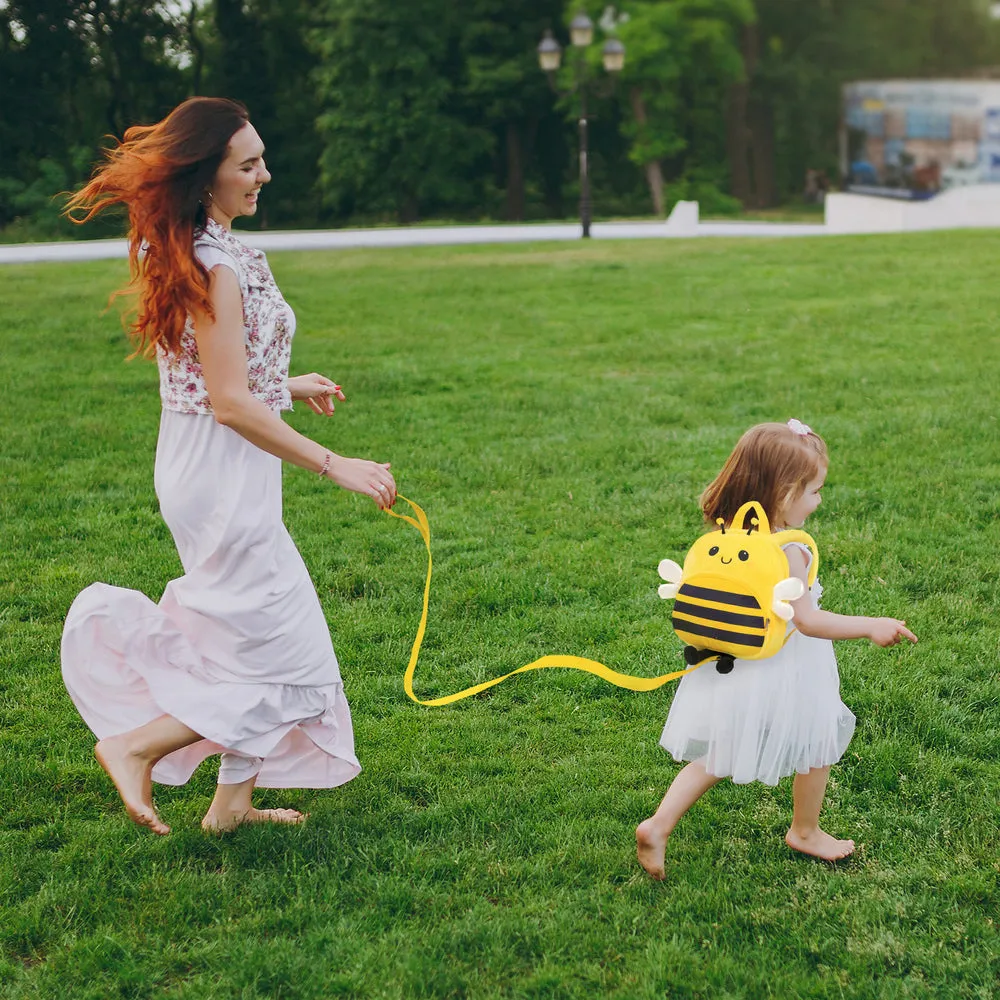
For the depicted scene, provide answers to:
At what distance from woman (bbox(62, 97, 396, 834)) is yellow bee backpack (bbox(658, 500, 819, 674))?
34.3 inches

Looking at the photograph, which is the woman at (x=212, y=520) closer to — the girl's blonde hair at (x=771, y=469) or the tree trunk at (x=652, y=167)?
the girl's blonde hair at (x=771, y=469)

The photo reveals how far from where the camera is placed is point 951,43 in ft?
157

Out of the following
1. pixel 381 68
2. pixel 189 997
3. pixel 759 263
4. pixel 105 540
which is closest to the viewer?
pixel 189 997

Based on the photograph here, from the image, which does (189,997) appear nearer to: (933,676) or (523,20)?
(933,676)

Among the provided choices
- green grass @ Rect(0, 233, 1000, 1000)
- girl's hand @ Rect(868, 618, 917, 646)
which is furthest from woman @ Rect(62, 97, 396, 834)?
girl's hand @ Rect(868, 618, 917, 646)

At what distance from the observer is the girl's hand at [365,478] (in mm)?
3223

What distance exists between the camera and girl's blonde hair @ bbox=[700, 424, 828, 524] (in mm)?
3117

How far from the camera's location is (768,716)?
3127 millimetres

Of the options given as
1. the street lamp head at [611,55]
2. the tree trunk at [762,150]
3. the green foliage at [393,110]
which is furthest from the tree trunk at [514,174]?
the street lamp head at [611,55]

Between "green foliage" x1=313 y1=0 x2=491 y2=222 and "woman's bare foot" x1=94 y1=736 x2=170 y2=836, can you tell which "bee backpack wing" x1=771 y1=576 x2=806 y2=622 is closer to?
"woman's bare foot" x1=94 y1=736 x2=170 y2=836

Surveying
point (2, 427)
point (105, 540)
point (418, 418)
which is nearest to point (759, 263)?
point (418, 418)

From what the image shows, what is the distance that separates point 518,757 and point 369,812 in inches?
23.2

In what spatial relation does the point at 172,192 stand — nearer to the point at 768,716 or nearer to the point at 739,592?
the point at 739,592

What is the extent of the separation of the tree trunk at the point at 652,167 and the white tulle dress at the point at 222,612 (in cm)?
3731
